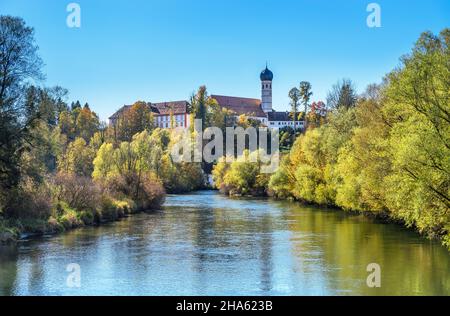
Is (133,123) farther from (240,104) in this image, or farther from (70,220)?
(70,220)

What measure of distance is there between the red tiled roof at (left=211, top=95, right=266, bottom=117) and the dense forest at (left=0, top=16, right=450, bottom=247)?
299 feet

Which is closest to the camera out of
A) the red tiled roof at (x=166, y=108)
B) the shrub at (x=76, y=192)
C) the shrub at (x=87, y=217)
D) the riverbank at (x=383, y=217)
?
the riverbank at (x=383, y=217)

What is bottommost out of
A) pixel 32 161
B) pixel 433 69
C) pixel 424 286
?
pixel 424 286

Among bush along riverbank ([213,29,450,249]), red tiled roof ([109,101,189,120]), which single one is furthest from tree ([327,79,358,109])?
red tiled roof ([109,101,189,120])

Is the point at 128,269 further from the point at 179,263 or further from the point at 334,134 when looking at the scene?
the point at 334,134

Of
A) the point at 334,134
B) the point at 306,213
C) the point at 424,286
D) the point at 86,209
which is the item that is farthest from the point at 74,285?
the point at 334,134

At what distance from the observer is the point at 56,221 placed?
120 feet

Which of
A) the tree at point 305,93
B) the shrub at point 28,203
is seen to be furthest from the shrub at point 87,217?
the tree at point 305,93

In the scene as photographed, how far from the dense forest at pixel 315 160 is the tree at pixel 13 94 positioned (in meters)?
0.05

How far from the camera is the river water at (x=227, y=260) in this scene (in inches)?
845

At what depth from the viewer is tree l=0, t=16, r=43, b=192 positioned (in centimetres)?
3152

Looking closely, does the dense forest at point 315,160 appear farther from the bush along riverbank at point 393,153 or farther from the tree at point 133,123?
the tree at point 133,123

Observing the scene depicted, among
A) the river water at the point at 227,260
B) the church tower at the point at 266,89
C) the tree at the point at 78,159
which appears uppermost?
the church tower at the point at 266,89

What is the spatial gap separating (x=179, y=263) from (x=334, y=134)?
32926 millimetres
